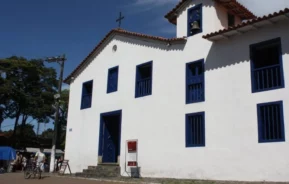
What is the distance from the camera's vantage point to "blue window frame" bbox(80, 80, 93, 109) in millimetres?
19000

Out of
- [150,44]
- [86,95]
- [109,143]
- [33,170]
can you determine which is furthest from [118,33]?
[33,170]

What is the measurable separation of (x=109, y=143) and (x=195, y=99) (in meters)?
6.08

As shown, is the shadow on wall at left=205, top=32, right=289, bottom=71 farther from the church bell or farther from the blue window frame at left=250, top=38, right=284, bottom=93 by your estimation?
the church bell

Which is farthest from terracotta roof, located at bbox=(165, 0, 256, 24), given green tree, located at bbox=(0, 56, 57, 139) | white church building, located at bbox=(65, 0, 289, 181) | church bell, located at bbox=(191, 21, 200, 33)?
green tree, located at bbox=(0, 56, 57, 139)

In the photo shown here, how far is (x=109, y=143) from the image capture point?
17.5 metres

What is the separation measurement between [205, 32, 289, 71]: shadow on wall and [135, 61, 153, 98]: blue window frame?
10.6ft

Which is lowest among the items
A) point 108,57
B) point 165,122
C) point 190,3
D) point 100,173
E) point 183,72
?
point 100,173

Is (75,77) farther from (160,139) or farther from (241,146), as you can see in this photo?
(241,146)

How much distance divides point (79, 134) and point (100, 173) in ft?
11.1

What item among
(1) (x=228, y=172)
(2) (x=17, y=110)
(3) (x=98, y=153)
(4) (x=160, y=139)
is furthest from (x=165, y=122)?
(2) (x=17, y=110)

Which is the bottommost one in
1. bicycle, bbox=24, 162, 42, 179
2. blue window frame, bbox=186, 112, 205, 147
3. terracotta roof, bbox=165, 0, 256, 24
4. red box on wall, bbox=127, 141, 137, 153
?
bicycle, bbox=24, 162, 42, 179

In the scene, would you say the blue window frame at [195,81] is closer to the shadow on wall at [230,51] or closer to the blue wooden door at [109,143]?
the shadow on wall at [230,51]

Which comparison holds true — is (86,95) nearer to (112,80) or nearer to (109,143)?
(112,80)

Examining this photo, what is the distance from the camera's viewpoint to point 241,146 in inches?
459
